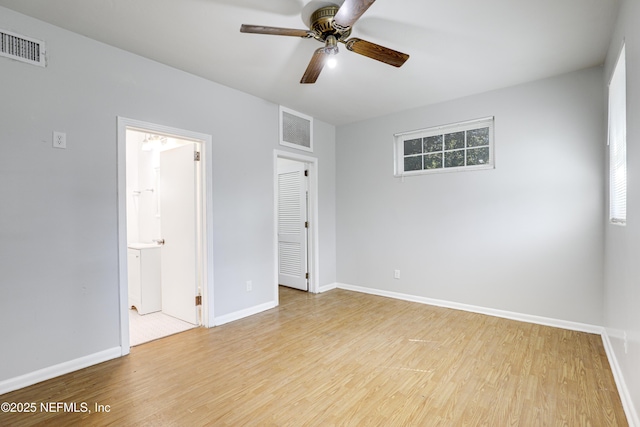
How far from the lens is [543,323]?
325 cm

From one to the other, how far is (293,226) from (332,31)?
3.23 metres

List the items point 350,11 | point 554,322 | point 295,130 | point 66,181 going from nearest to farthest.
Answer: point 350,11 < point 66,181 < point 554,322 < point 295,130

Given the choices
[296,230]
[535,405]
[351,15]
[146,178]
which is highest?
[351,15]

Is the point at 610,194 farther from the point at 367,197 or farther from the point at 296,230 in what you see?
the point at 296,230

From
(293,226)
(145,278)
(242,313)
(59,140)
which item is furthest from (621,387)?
(145,278)

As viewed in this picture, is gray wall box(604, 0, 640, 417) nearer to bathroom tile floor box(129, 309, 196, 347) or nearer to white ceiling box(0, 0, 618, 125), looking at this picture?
white ceiling box(0, 0, 618, 125)

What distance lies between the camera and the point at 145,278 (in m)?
3.74

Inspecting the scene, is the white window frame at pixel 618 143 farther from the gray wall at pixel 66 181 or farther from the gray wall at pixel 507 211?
the gray wall at pixel 66 181

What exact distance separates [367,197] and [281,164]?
155 centimetres

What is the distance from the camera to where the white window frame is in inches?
82.2

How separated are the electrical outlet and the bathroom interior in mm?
577

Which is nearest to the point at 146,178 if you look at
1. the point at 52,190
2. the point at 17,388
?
the point at 52,190

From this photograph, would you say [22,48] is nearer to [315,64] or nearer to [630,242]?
[315,64]

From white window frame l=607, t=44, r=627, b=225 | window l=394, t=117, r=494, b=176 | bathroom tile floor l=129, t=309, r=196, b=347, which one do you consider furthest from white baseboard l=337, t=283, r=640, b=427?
bathroom tile floor l=129, t=309, r=196, b=347
